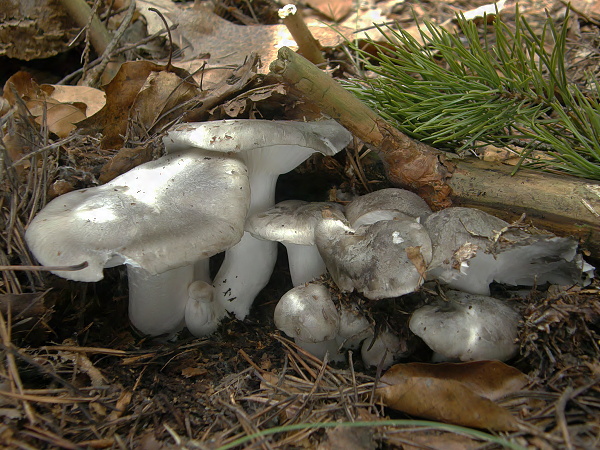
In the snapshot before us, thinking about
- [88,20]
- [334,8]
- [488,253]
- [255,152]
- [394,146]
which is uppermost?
[88,20]

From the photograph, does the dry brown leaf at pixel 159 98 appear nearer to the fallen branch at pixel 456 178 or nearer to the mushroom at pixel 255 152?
the mushroom at pixel 255 152

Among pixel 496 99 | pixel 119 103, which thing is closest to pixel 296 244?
pixel 496 99

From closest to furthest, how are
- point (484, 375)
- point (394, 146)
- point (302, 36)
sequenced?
point (484, 375) < point (394, 146) < point (302, 36)

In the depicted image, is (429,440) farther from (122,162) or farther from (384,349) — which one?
(122,162)

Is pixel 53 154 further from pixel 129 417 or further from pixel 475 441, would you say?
pixel 475 441

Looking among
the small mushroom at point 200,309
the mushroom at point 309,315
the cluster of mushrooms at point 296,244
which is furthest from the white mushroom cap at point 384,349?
the small mushroom at point 200,309

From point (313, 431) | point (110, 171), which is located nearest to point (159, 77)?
point (110, 171)

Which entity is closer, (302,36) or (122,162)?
(122,162)
